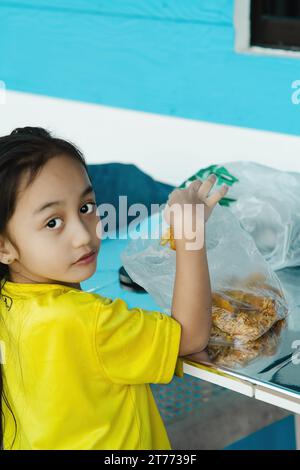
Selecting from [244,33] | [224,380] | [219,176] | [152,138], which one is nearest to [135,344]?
[224,380]

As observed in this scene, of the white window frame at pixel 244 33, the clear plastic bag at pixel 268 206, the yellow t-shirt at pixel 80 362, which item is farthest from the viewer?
the white window frame at pixel 244 33

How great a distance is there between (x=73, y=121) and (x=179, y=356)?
1945 millimetres

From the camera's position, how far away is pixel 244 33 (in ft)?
8.27

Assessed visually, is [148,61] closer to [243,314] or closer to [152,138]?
[152,138]

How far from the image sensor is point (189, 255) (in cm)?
130

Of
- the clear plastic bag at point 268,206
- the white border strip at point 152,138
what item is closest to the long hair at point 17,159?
the clear plastic bag at point 268,206

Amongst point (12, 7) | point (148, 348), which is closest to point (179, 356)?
point (148, 348)

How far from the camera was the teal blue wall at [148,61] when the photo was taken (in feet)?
8.29

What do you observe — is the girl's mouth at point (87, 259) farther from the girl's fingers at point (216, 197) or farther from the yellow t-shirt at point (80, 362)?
the girl's fingers at point (216, 197)

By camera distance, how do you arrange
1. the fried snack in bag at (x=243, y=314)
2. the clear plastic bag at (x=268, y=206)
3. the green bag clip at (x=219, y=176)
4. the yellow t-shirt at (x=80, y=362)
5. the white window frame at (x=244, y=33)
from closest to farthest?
the yellow t-shirt at (x=80, y=362) → the fried snack in bag at (x=243, y=314) → the clear plastic bag at (x=268, y=206) → the green bag clip at (x=219, y=176) → the white window frame at (x=244, y=33)

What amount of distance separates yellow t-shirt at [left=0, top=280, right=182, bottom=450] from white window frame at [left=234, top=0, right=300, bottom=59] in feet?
4.62

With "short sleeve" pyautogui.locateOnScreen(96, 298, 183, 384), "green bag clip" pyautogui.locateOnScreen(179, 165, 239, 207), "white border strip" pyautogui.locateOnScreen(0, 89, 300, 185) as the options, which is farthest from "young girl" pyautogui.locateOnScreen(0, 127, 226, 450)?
"white border strip" pyautogui.locateOnScreen(0, 89, 300, 185)

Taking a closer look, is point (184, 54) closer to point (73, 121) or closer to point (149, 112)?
point (149, 112)

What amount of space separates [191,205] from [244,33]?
4.55 feet
